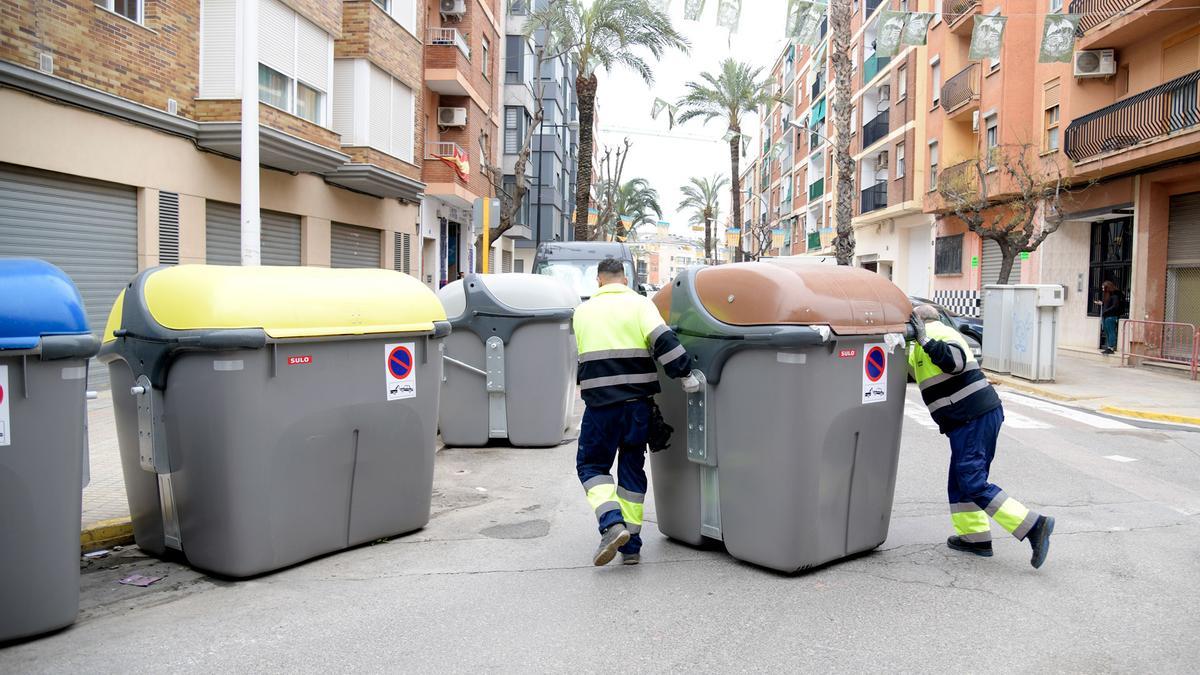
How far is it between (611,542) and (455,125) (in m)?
25.0

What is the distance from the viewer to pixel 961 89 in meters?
28.4

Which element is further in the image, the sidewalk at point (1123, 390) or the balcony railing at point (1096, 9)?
the balcony railing at point (1096, 9)

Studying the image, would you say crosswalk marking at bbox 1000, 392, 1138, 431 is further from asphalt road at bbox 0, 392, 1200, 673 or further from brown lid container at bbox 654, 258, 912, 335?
brown lid container at bbox 654, 258, 912, 335

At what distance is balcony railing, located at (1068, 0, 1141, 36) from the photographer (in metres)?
19.3

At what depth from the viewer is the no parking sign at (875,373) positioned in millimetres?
5164

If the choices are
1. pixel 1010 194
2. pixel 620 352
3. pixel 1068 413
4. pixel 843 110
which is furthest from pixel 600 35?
pixel 620 352

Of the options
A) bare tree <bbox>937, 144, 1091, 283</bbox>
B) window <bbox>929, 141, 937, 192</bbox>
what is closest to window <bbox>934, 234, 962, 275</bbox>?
window <bbox>929, 141, 937, 192</bbox>

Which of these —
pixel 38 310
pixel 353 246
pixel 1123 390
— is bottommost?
pixel 1123 390

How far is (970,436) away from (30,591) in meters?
4.86

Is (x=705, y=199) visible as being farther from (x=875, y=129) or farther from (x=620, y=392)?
(x=620, y=392)

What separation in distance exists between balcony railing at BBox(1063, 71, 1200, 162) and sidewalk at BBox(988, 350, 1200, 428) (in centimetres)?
463

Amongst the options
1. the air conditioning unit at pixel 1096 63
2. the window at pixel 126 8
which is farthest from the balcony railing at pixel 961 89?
the window at pixel 126 8

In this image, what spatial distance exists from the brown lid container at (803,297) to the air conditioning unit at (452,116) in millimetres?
24101

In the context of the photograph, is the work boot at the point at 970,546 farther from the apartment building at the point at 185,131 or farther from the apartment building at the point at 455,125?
the apartment building at the point at 455,125
